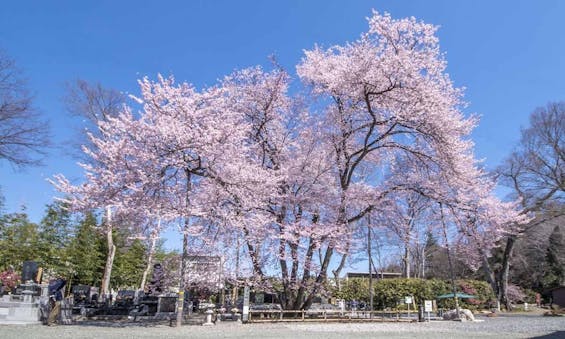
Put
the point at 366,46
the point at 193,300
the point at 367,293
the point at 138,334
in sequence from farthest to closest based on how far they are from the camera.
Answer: the point at 367,293 → the point at 193,300 → the point at 366,46 → the point at 138,334

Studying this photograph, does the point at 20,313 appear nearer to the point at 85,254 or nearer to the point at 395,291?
the point at 85,254

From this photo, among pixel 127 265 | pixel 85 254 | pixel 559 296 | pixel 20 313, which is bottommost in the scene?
pixel 20 313

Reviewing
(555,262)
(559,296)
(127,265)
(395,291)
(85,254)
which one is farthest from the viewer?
(555,262)

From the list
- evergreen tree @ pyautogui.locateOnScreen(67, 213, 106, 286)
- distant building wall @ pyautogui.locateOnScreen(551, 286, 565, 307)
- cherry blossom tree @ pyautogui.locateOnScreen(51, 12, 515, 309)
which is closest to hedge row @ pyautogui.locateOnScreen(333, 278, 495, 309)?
distant building wall @ pyautogui.locateOnScreen(551, 286, 565, 307)

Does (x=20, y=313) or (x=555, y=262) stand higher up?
(x=555, y=262)

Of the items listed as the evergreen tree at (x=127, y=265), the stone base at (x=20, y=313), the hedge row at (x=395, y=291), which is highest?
the evergreen tree at (x=127, y=265)

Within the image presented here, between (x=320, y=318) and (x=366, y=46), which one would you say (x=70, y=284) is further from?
(x=366, y=46)

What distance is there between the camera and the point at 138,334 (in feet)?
40.1

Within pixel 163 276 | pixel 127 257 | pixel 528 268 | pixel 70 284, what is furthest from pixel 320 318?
pixel 528 268

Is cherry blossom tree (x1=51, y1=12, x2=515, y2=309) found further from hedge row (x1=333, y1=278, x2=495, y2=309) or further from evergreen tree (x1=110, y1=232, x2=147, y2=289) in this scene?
evergreen tree (x1=110, y1=232, x2=147, y2=289)

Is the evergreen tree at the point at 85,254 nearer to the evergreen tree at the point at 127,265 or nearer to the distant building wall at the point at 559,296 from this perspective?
the evergreen tree at the point at 127,265

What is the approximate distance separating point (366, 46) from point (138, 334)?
492 inches

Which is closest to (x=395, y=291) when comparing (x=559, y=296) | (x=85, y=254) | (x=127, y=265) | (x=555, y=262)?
(x=559, y=296)

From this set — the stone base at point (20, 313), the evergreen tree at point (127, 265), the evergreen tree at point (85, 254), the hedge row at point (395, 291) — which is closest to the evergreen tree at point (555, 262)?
the hedge row at point (395, 291)
